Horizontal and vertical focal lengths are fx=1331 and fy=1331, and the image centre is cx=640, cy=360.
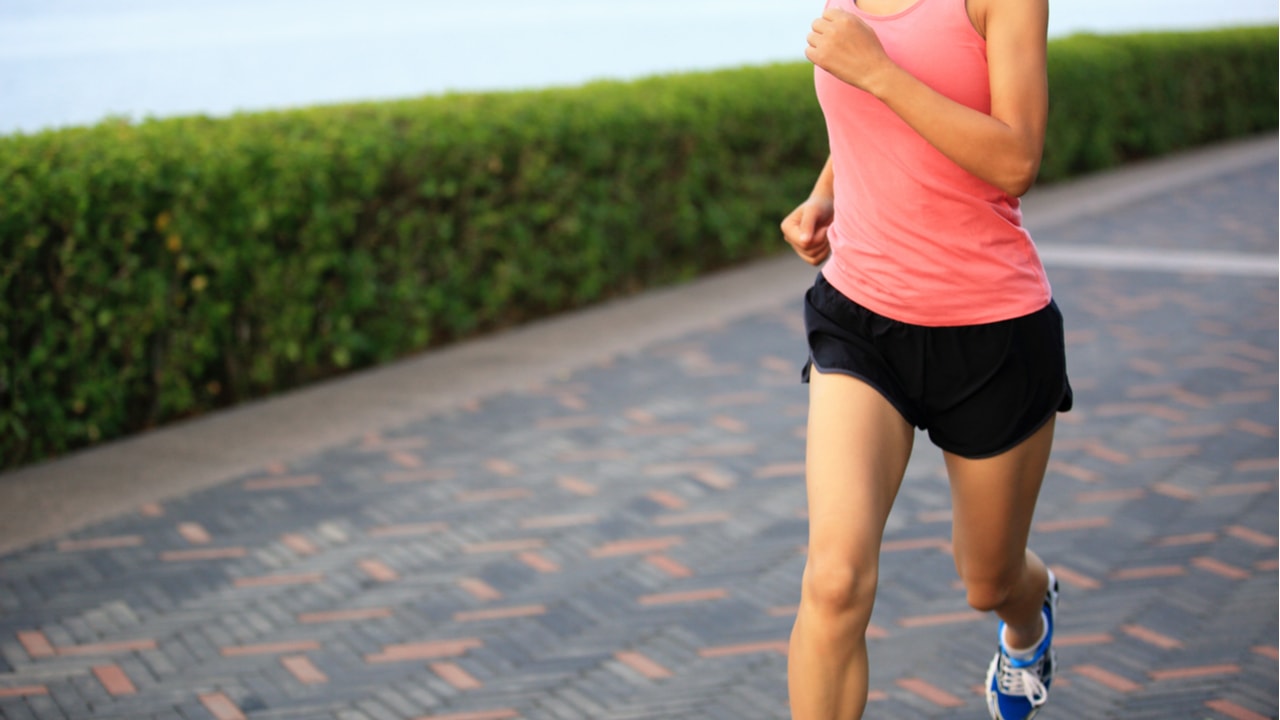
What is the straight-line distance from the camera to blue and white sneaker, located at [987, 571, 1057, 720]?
301 cm

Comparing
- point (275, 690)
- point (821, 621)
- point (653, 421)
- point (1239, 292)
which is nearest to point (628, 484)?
point (653, 421)

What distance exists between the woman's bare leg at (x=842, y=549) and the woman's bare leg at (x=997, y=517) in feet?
0.83

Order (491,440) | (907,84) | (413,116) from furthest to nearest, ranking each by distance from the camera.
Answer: (413,116), (491,440), (907,84)

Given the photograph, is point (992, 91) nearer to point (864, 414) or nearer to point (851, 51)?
point (851, 51)

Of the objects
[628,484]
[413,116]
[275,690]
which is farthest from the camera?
[413,116]

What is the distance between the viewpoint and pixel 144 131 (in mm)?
6027

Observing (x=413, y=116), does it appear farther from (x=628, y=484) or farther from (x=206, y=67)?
(x=628, y=484)

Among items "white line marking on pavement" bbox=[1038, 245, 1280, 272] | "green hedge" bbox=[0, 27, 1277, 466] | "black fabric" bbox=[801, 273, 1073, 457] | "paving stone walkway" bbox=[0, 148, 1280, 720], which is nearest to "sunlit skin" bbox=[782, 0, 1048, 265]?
"black fabric" bbox=[801, 273, 1073, 457]

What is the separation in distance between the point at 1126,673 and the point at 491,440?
2840 mm

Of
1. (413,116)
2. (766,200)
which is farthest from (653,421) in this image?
(766,200)

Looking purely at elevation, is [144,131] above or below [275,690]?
above

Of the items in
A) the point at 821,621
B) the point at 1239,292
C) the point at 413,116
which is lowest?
the point at 1239,292

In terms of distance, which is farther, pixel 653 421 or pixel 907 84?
pixel 653 421

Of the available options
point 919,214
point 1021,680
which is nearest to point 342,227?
point 1021,680
